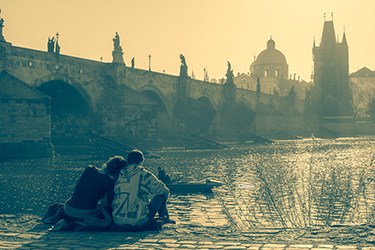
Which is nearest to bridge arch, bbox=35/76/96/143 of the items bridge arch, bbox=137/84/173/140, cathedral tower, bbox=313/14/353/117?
bridge arch, bbox=137/84/173/140

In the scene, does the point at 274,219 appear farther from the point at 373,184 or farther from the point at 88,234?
the point at 373,184

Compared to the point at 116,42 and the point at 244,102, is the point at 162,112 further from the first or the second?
the point at 244,102

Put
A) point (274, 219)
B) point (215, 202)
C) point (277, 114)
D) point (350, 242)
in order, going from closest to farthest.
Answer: point (350, 242) < point (274, 219) < point (215, 202) < point (277, 114)

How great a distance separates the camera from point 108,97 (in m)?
33.4

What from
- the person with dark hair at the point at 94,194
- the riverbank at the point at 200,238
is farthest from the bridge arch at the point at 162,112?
the riverbank at the point at 200,238

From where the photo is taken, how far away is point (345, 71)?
97062 millimetres

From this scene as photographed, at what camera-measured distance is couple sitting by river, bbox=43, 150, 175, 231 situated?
670 cm

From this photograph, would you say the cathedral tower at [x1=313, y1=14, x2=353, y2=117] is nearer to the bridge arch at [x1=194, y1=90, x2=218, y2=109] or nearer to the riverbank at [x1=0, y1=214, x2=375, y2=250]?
the bridge arch at [x1=194, y1=90, x2=218, y2=109]

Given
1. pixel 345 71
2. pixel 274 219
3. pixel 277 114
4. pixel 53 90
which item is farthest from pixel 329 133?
pixel 274 219

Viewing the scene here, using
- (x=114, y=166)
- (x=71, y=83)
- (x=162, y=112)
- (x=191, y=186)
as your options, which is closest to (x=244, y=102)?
(x=162, y=112)

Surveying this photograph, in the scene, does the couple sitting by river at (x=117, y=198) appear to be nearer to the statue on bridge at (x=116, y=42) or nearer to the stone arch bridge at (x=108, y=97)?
the stone arch bridge at (x=108, y=97)

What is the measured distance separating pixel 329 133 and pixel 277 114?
10.9m

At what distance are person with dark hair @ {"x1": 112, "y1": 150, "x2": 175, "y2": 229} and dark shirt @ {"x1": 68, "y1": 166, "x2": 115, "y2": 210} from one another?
0.13 meters

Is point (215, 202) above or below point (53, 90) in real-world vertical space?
below
